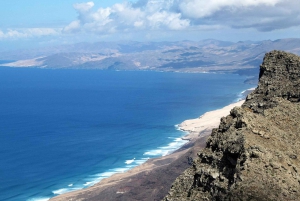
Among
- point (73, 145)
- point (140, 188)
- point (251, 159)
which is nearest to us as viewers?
point (251, 159)

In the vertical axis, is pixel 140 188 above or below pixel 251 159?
below

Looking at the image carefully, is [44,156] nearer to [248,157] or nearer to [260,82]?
[260,82]

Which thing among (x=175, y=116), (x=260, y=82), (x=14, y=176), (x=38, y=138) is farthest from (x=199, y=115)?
(x=260, y=82)

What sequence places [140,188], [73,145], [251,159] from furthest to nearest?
[73,145], [140,188], [251,159]

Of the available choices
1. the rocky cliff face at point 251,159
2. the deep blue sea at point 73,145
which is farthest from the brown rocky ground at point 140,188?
the rocky cliff face at point 251,159

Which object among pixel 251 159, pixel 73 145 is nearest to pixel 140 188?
pixel 251 159

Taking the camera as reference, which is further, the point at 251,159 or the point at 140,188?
the point at 140,188

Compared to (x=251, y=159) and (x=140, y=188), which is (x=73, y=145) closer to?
(x=140, y=188)

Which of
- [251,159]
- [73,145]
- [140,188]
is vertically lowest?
[140,188]
